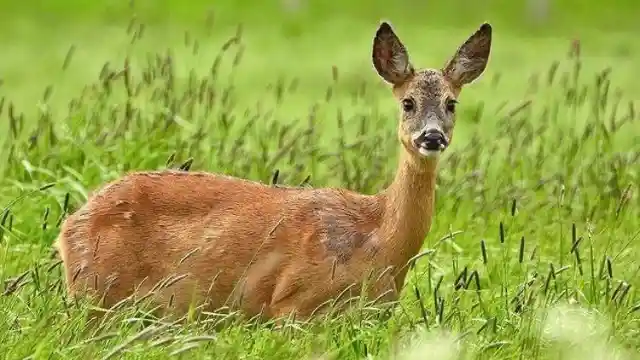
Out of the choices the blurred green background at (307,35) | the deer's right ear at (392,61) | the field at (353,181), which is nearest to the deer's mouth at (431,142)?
the field at (353,181)

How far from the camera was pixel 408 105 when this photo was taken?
20.7 feet

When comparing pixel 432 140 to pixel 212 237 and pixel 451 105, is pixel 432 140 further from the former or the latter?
pixel 212 237

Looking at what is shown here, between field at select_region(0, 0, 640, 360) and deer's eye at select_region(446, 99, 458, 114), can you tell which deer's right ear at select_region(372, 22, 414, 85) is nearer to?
deer's eye at select_region(446, 99, 458, 114)

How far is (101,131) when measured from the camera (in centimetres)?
873

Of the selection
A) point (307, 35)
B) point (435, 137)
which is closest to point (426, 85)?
point (435, 137)

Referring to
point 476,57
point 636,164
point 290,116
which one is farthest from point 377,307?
point 290,116

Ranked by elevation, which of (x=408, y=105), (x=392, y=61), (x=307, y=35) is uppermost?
(x=392, y=61)

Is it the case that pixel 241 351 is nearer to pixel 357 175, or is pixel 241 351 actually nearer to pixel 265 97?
pixel 357 175

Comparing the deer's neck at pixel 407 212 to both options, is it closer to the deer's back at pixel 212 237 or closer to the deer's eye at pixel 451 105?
the deer's back at pixel 212 237

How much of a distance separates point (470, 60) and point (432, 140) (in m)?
0.71

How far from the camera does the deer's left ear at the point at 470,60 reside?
21.5 feet

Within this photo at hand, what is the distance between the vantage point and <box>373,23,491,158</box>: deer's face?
6109mm

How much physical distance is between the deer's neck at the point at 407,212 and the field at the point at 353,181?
0.43 ft

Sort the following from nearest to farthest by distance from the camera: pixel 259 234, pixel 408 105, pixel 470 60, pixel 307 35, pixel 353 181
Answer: pixel 259 234
pixel 408 105
pixel 470 60
pixel 353 181
pixel 307 35
